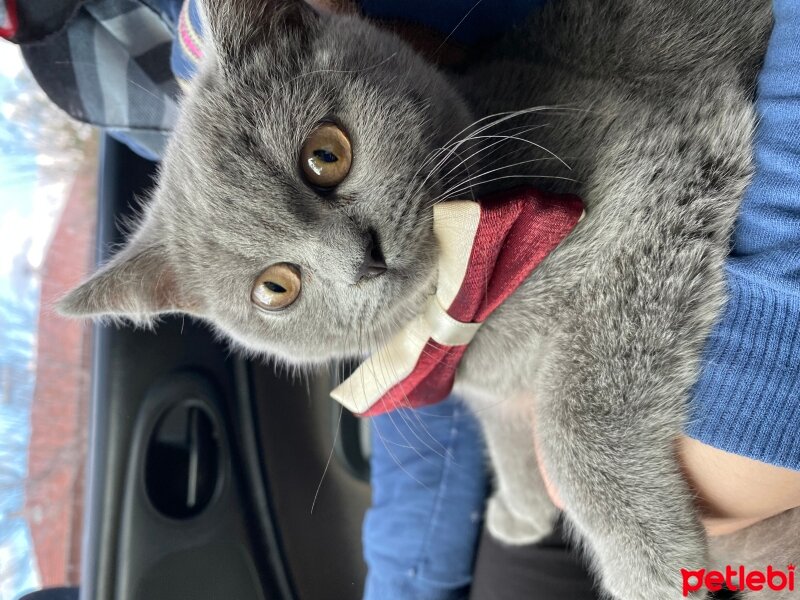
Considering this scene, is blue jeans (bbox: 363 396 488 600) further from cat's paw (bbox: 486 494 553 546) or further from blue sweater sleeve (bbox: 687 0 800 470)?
Result: blue sweater sleeve (bbox: 687 0 800 470)

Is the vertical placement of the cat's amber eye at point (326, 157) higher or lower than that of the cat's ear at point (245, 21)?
lower

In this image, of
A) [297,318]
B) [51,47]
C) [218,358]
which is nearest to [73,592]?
[218,358]

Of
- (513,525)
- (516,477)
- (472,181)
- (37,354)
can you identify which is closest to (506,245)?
(472,181)

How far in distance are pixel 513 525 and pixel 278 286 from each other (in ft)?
2.54

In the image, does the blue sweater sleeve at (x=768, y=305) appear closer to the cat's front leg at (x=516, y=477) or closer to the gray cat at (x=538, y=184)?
the gray cat at (x=538, y=184)

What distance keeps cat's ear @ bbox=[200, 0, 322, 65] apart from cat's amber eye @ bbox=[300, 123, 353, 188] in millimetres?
180

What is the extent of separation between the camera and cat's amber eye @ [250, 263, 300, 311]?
0.74m

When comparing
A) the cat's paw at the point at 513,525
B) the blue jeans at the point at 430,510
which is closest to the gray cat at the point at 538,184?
the cat's paw at the point at 513,525

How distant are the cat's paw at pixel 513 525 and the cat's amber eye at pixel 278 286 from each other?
71cm

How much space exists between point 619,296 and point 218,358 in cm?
113

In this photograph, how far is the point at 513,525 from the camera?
123cm

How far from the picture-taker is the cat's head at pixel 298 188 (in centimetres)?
A: 69

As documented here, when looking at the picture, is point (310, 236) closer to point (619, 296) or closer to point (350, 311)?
point (350, 311)

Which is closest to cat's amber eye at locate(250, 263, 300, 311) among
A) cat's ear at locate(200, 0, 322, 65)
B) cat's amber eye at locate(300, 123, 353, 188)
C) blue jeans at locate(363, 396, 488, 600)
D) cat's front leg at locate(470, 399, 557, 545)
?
cat's amber eye at locate(300, 123, 353, 188)
